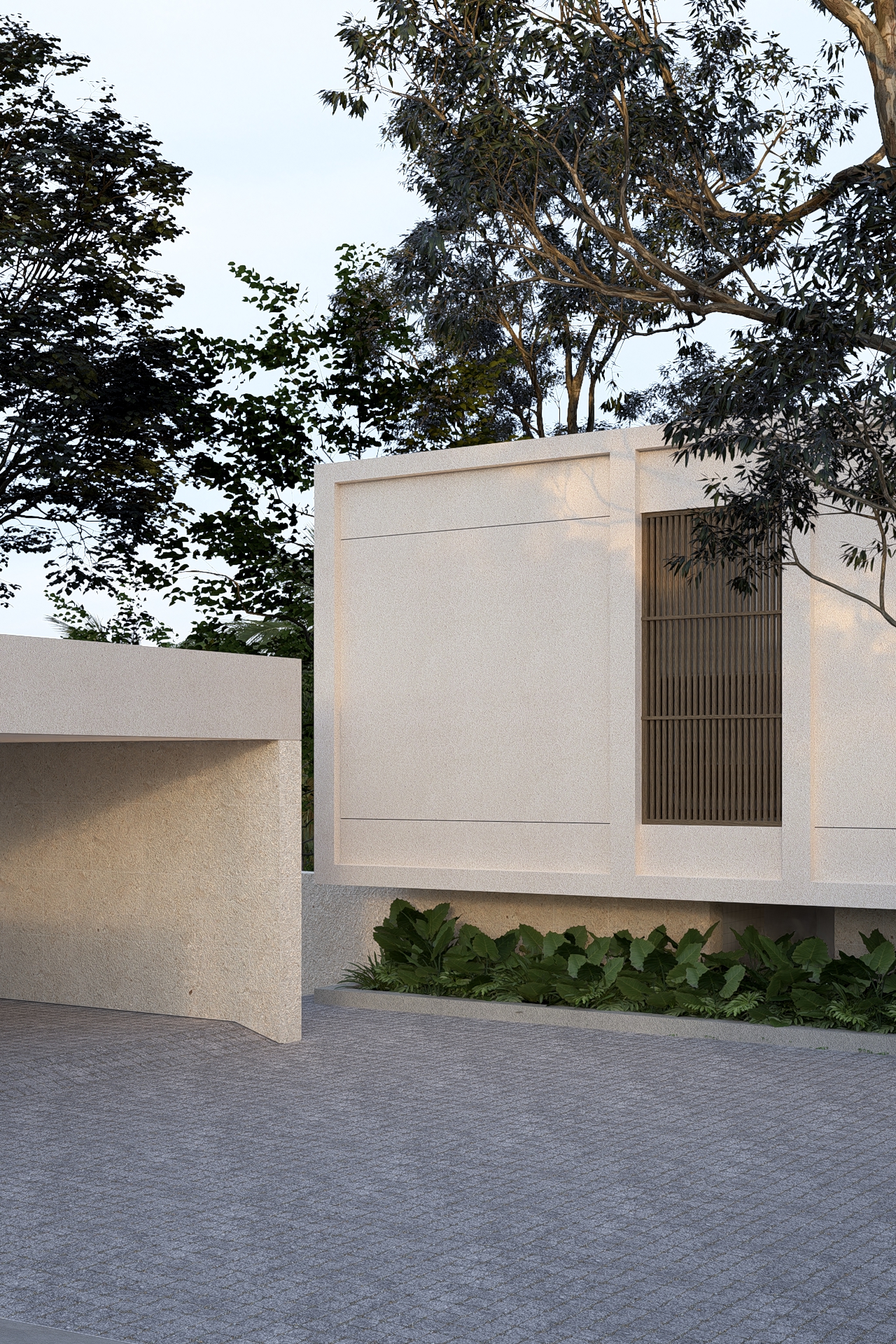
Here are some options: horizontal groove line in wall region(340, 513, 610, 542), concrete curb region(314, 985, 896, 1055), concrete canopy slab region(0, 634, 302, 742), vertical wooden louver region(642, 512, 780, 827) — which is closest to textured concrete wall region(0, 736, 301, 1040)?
concrete canopy slab region(0, 634, 302, 742)

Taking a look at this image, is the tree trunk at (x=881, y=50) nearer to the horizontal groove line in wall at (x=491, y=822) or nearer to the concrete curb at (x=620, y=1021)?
the horizontal groove line in wall at (x=491, y=822)

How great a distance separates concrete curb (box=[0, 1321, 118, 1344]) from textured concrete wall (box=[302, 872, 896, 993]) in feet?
26.5

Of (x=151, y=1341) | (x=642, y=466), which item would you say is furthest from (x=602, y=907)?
Answer: (x=151, y=1341)

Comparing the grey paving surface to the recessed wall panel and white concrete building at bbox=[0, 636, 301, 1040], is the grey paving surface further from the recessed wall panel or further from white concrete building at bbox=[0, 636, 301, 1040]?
the recessed wall panel

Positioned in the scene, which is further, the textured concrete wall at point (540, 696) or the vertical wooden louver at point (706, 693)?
the vertical wooden louver at point (706, 693)

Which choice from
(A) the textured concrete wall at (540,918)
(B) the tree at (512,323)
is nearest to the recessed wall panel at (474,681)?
(A) the textured concrete wall at (540,918)

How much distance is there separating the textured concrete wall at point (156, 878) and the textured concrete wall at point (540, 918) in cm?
245

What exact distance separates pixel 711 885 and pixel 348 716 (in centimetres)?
377

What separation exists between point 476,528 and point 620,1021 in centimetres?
437

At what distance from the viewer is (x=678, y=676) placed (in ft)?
39.5

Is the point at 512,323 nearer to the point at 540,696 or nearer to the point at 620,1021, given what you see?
the point at 540,696

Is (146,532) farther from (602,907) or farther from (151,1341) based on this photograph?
(151,1341)

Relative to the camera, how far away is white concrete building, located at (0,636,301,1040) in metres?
10.1

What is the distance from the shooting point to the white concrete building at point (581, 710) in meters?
11.3
